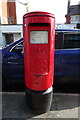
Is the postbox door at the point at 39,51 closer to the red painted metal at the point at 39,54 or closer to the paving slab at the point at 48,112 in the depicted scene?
the red painted metal at the point at 39,54

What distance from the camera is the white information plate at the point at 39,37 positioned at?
2012 millimetres

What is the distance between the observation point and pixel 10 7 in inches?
853

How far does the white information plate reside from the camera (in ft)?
6.60

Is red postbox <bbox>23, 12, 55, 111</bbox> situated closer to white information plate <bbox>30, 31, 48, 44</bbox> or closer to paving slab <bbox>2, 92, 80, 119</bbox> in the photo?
white information plate <bbox>30, 31, 48, 44</bbox>

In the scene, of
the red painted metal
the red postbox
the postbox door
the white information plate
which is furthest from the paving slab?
the white information plate

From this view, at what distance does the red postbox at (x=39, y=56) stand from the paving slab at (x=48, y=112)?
172 millimetres

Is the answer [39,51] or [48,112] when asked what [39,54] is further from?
[48,112]

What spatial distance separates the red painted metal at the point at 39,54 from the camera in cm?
197

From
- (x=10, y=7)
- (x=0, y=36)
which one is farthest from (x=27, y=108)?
(x=10, y=7)

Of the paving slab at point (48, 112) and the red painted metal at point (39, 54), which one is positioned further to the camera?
the paving slab at point (48, 112)

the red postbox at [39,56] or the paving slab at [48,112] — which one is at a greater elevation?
the red postbox at [39,56]

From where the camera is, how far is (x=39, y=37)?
6.64 feet

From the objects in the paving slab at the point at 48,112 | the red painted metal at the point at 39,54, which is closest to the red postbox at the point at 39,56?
the red painted metal at the point at 39,54

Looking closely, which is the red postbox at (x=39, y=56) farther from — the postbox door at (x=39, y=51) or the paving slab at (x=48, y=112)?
the paving slab at (x=48, y=112)
